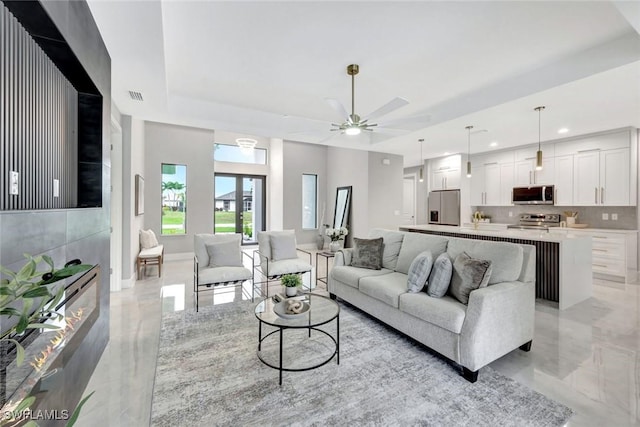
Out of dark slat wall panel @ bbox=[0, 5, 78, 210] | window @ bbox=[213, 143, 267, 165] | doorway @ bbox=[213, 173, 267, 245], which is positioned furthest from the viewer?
doorway @ bbox=[213, 173, 267, 245]

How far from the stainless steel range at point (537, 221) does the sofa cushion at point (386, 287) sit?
4.64 meters

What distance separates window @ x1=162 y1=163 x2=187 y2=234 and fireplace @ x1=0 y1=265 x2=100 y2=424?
474 cm

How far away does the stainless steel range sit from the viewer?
6152 millimetres

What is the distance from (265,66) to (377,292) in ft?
9.14

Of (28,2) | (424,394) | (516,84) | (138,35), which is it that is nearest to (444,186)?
(516,84)

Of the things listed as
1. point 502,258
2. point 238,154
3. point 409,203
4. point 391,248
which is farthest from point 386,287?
point 409,203

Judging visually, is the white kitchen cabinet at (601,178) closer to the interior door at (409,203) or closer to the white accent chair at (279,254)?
the interior door at (409,203)

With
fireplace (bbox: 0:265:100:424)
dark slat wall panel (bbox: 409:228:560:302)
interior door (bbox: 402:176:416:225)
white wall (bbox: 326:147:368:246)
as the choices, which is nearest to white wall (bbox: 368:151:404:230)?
white wall (bbox: 326:147:368:246)

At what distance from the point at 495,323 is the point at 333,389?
1.35 m

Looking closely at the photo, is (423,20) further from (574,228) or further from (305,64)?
(574,228)

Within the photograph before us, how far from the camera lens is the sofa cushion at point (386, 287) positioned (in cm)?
281

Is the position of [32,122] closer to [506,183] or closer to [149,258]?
[149,258]

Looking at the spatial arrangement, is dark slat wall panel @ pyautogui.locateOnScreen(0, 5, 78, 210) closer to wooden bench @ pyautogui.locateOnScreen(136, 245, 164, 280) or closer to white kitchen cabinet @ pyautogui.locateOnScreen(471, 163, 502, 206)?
wooden bench @ pyautogui.locateOnScreen(136, 245, 164, 280)

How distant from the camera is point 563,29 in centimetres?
257
